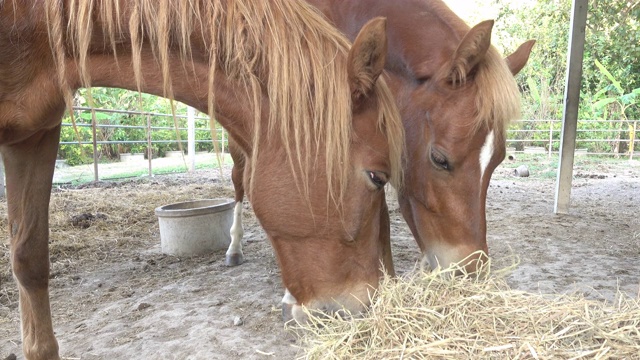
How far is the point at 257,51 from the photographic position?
1.43 meters

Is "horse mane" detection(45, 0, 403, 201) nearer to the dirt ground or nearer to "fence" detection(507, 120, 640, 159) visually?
the dirt ground

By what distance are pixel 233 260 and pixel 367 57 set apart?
2.61 m

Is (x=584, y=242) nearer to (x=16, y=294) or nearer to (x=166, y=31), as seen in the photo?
(x=166, y=31)

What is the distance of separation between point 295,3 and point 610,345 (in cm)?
133

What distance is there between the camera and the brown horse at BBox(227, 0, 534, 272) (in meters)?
2.07

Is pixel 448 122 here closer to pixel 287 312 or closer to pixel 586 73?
pixel 287 312

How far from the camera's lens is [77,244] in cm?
406

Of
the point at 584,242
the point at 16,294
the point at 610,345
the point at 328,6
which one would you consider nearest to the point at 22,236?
the point at 16,294

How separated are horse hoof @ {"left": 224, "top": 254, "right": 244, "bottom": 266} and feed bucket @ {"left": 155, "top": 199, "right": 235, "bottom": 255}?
35 cm

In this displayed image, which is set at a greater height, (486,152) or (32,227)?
(486,152)

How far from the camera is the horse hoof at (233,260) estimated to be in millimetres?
3633

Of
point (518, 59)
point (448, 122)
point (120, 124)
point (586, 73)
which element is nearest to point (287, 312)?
point (448, 122)

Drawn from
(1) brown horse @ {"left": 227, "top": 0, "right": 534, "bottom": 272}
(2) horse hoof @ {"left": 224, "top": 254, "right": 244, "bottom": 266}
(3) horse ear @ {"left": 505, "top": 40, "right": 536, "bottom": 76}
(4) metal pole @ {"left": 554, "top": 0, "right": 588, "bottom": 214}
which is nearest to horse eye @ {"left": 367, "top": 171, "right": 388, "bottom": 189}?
(1) brown horse @ {"left": 227, "top": 0, "right": 534, "bottom": 272}

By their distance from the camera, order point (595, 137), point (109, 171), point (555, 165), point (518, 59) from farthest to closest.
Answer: point (595, 137) → point (555, 165) → point (109, 171) → point (518, 59)
